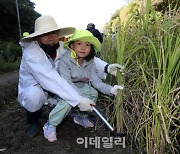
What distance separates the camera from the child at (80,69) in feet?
6.81

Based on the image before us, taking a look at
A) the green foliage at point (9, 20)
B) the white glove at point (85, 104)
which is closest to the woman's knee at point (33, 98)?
the white glove at point (85, 104)

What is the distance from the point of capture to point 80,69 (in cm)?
224

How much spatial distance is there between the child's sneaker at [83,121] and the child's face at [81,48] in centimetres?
59

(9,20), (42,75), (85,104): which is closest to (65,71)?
(42,75)

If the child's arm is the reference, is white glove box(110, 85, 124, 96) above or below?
below

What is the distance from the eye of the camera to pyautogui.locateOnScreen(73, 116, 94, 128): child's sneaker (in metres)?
2.30

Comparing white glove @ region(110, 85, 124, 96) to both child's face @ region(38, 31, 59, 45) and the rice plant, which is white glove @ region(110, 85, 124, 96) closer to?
the rice plant

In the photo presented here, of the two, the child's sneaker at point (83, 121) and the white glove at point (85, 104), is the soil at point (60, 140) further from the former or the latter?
the white glove at point (85, 104)

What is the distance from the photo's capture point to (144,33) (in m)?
1.68

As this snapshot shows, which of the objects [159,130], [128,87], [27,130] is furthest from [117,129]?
[27,130]

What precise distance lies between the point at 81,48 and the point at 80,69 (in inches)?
7.8

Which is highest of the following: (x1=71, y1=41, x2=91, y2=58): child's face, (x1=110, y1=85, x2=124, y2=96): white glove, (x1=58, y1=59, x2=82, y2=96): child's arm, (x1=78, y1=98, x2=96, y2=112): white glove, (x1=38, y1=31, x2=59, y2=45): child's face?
(x1=38, y1=31, x2=59, y2=45): child's face

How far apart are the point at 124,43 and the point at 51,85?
626 millimetres

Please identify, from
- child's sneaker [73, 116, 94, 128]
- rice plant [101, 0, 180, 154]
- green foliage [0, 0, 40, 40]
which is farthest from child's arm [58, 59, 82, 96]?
green foliage [0, 0, 40, 40]
